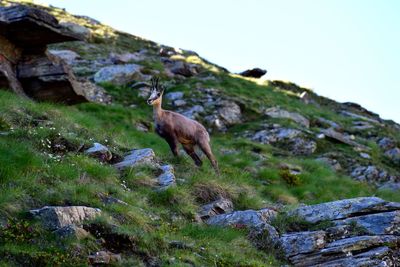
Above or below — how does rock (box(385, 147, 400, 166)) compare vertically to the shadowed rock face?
below

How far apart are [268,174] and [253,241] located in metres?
7.86

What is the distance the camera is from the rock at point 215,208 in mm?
12773

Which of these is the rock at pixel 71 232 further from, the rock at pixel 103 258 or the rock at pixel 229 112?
the rock at pixel 229 112

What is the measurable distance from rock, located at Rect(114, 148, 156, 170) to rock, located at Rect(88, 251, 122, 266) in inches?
180

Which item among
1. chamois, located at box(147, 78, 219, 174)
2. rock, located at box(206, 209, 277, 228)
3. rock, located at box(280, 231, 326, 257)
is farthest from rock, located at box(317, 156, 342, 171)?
rock, located at box(280, 231, 326, 257)

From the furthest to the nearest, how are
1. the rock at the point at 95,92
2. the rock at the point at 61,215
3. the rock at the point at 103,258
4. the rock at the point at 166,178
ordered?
the rock at the point at 95,92 < the rock at the point at 166,178 < the rock at the point at 61,215 < the rock at the point at 103,258

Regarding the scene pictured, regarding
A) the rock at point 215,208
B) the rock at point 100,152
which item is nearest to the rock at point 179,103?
the rock at point 100,152

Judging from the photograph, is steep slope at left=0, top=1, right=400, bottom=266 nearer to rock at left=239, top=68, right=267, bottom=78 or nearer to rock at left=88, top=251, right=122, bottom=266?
rock at left=88, top=251, right=122, bottom=266

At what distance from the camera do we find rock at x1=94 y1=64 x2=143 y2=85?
27.7 meters

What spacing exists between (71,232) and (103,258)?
0.66 metres

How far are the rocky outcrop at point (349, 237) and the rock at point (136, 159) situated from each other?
3.66m

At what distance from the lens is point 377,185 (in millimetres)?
22719

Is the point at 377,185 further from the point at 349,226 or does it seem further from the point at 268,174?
the point at 349,226

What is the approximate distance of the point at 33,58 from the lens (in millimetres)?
19516
